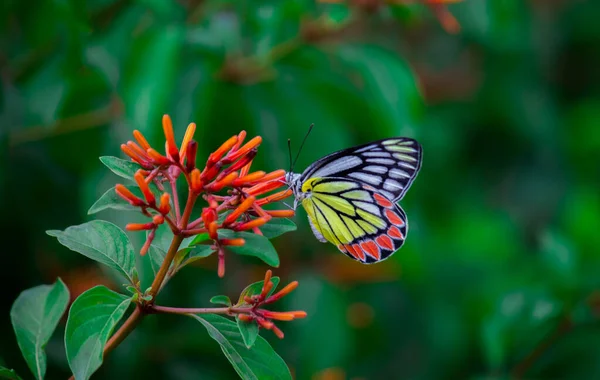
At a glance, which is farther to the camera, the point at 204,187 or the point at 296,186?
the point at 296,186

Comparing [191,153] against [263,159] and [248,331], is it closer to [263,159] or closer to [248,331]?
[248,331]

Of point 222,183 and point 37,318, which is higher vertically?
point 222,183

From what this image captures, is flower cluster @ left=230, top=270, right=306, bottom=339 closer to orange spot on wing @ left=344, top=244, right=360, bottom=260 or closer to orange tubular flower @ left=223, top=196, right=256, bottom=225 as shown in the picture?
orange tubular flower @ left=223, top=196, right=256, bottom=225

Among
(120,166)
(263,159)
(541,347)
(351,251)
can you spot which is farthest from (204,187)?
(541,347)

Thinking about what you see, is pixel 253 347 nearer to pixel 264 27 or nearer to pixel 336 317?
pixel 264 27

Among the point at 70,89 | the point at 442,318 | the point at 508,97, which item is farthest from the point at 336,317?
the point at 508,97

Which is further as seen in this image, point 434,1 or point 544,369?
point 544,369
